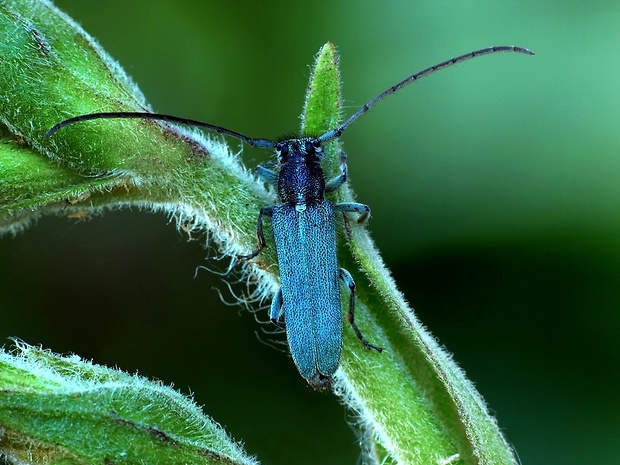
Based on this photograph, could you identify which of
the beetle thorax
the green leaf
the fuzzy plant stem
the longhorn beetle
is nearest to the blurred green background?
the beetle thorax

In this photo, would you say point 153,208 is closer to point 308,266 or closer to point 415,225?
point 308,266

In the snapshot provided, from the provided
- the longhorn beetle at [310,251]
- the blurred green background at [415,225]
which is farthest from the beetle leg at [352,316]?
the blurred green background at [415,225]

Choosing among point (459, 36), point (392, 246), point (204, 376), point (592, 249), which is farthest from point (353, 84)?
point (204, 376)

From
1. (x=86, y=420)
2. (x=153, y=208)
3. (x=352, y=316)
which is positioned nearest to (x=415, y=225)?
(x=352, y=316)

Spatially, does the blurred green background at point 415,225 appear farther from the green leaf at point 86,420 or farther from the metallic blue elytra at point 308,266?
the green leaf at point 86,420

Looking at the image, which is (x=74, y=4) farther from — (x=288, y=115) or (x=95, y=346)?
(x=95, y=346)

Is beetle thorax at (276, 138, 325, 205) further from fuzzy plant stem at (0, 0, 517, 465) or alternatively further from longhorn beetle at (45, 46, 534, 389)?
fuzzy plant stem at (0, 0, 517, 465)

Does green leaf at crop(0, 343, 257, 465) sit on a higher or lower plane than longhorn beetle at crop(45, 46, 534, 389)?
lower
